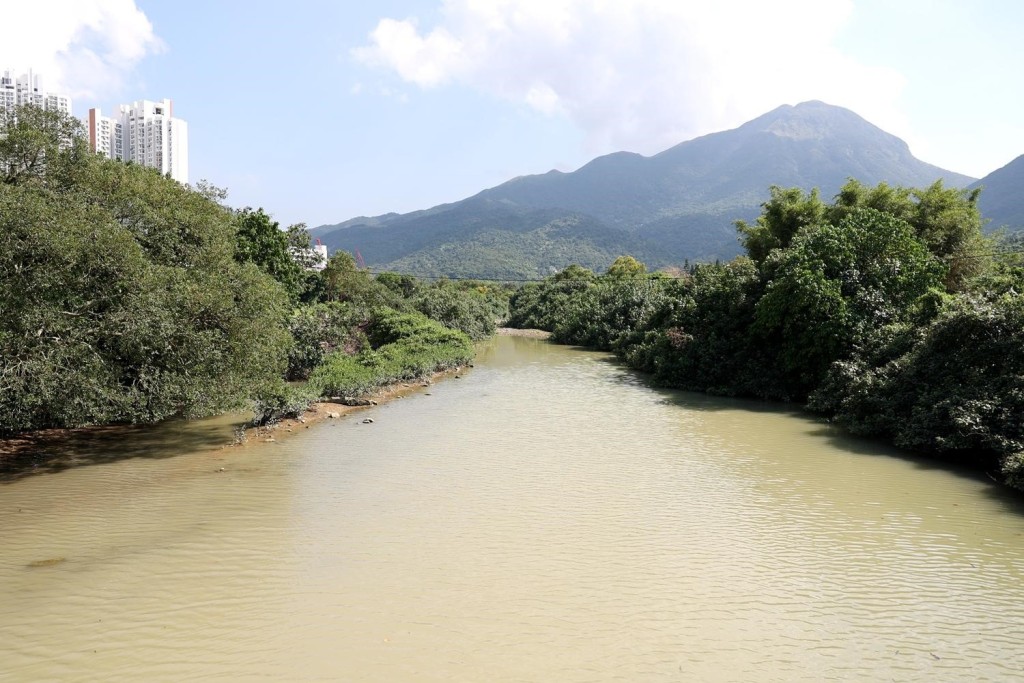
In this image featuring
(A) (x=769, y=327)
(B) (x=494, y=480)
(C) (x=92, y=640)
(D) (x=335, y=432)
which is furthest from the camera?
(A) (x=769, y=327)

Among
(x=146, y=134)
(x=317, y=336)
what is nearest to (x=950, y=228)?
(x=317, y=336)

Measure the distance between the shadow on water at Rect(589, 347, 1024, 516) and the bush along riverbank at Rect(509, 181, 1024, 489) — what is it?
0.19 m

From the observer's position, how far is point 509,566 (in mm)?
8344

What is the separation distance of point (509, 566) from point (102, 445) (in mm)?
10095

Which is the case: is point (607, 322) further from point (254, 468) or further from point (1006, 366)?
point (254, 468)

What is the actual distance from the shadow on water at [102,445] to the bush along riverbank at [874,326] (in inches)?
599

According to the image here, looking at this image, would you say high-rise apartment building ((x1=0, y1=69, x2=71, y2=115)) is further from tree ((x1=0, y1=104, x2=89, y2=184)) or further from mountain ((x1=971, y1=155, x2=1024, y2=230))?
mountain ((x1=971, y1=155, x2=1024, y2=230))

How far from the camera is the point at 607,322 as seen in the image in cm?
4134

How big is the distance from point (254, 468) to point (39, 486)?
3.34m

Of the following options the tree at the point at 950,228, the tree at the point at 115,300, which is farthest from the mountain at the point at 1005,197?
the tree at the point at 115,300

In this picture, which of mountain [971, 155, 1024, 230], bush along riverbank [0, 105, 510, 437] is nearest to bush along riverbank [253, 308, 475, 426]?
bush along riverbank [0, 105, 510, 437]

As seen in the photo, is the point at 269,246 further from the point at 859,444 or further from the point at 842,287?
the point at 859,444

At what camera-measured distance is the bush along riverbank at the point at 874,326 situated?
13.6 m

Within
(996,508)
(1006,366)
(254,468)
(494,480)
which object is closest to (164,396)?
(254,468)
